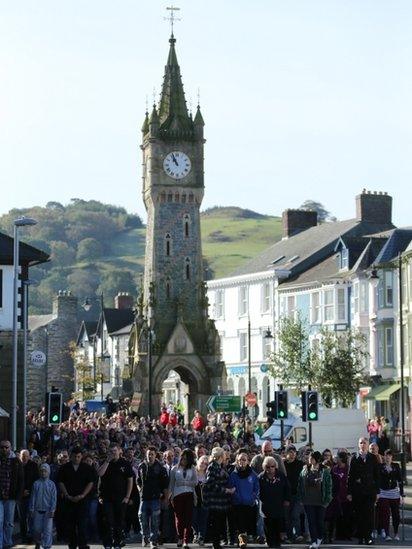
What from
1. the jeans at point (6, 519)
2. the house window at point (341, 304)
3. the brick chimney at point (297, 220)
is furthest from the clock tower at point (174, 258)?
the jeans at point (6, 519)

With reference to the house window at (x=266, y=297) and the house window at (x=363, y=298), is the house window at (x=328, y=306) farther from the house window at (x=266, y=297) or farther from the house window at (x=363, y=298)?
the house window at (x=266, y=297)

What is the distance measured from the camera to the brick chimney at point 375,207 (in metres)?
94.9

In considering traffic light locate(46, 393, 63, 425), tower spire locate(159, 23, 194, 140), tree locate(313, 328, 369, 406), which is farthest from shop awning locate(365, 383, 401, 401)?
traffic light locate(46, 393, 63, 425)

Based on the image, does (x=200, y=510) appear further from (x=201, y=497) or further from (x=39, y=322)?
(x=39, y=322)

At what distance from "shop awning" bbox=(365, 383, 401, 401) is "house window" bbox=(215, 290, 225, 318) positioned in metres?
30.4

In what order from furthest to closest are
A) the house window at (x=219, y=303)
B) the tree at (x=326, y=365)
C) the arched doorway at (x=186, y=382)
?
the house window at (x=219, y=303) → the arched doorway at (x=186, y=382) → the tree at (x=326, y=365)

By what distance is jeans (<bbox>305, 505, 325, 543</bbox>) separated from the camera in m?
28.1

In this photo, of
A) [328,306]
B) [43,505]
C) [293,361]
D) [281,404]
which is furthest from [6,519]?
[328,306]

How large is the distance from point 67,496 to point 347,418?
90.7ft

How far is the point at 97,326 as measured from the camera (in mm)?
145125

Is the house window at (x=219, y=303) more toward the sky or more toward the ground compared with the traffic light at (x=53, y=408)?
more toward the sky

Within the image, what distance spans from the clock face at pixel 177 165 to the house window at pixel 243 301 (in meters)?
8.71

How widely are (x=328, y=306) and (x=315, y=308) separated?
238 cm

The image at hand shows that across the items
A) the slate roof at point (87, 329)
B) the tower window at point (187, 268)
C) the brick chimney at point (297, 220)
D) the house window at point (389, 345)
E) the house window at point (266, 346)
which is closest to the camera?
the house window at point (389, 345)
